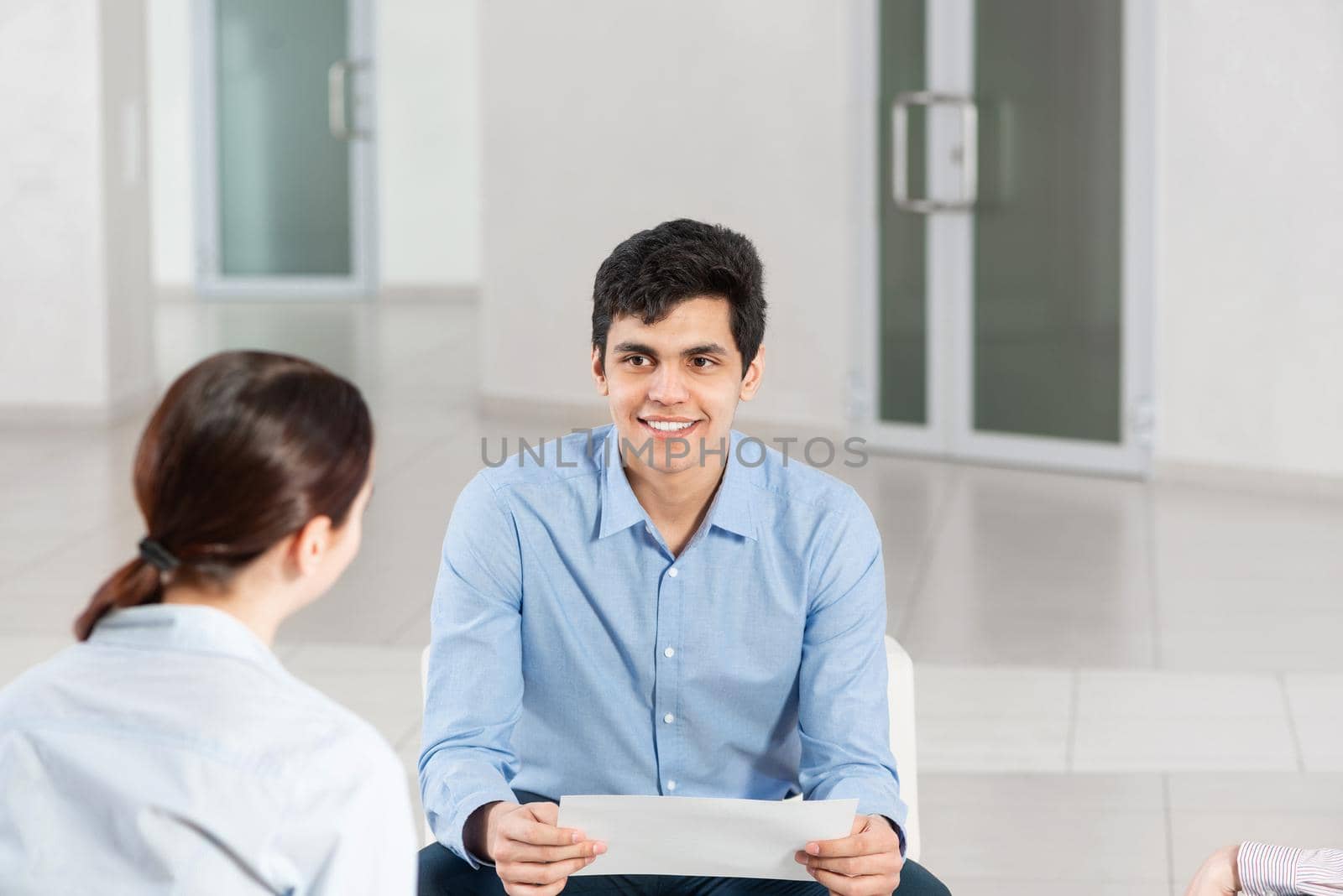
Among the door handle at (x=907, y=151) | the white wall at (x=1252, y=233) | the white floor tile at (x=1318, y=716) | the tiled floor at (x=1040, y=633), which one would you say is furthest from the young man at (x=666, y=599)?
the door handle at (x=907, y=151)

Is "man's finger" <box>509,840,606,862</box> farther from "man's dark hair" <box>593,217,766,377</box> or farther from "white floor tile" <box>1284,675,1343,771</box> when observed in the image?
"white floor tile" <box>1284,675,1343,771</box>

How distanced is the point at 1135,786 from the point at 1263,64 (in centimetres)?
346

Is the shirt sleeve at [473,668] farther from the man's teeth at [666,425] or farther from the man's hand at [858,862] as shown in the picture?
the man's hand at [858,862]

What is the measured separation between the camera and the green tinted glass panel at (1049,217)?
6.64 m

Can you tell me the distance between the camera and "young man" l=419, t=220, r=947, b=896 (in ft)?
7.29

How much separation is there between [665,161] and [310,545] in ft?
21.2

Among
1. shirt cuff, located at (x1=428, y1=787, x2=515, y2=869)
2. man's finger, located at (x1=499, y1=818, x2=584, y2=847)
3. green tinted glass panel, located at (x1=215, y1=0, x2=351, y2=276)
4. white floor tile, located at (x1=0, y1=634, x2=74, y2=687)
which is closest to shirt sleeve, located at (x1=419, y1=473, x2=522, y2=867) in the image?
shirt cuff, located at (x1=428, y1=787, x2=515, y2=869)

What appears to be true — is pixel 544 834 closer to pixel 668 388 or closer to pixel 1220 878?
pixel 668 388

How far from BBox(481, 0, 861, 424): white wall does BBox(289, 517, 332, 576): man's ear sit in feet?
19.8

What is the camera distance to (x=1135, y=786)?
3541 millimetres

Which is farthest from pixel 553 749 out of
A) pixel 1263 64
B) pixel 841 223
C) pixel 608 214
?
pixel 608 214

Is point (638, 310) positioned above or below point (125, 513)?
above

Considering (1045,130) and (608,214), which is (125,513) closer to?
(608,214)

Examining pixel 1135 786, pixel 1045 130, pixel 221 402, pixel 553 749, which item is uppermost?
pixel 1045 130
